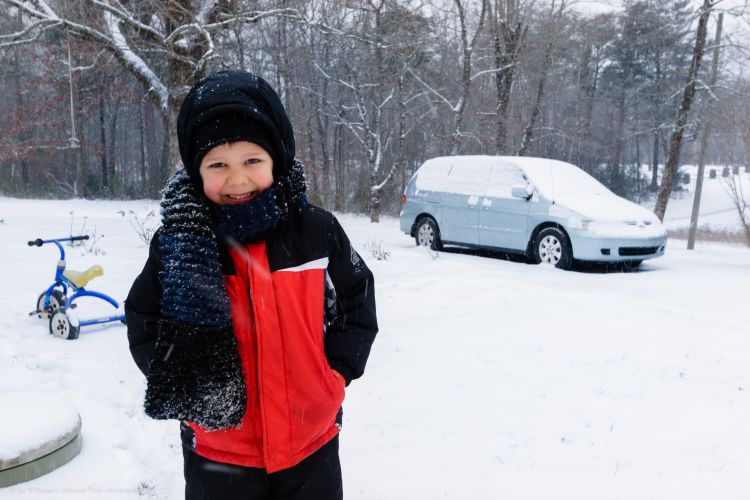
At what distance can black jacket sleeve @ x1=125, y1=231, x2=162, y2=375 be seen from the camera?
5.73 feet

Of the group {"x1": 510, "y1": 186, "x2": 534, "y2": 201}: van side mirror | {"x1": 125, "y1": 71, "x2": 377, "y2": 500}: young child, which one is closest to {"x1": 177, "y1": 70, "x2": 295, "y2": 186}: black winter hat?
{"x1": 125, "y1": 71, "x2": 377, "y2": 500}: young child

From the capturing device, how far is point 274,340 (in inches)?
66.3

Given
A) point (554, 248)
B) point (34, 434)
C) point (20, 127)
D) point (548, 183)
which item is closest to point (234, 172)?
point (34, 434)

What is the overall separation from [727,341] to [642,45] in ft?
137

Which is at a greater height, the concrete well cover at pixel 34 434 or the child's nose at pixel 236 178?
the child's nose at pixel 236 178

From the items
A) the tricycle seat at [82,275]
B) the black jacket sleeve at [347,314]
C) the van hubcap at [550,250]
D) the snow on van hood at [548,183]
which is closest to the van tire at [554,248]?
the van hubcap at [550,250]

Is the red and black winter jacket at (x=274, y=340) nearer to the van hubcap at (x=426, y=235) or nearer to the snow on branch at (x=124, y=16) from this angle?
the snow on branch at (x=124, y=16)

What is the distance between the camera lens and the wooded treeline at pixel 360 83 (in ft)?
34.2

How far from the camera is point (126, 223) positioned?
1501cm

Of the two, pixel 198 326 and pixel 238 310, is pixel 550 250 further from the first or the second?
pixel 198 326

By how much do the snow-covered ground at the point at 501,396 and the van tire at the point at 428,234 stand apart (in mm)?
4019

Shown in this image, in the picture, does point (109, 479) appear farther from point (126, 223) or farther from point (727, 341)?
point (126, 223)

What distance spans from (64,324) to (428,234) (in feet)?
23.6

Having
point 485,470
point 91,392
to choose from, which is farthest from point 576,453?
point 91,392
